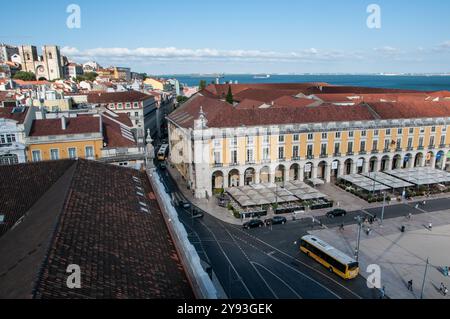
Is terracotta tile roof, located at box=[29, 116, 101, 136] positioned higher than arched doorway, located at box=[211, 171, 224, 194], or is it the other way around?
terracotta tile roof, located at box=[29, 116, 101, 136]

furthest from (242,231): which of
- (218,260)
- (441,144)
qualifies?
(441,144)

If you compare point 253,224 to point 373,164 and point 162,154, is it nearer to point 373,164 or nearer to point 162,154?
point 373,164

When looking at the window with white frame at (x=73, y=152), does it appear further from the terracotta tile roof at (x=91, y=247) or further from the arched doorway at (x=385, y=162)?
the arched doorway at (x=385, y=162)

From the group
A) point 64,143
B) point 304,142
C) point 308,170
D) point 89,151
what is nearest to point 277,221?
point 304,142

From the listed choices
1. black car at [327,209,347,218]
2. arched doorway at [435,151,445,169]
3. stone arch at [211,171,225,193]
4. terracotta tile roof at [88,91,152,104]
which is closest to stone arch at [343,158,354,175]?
black car at [327,209,347,218]

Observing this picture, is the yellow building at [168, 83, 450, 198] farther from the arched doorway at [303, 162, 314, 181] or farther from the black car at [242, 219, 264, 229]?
the black car at [242, 219, 264, 229]
